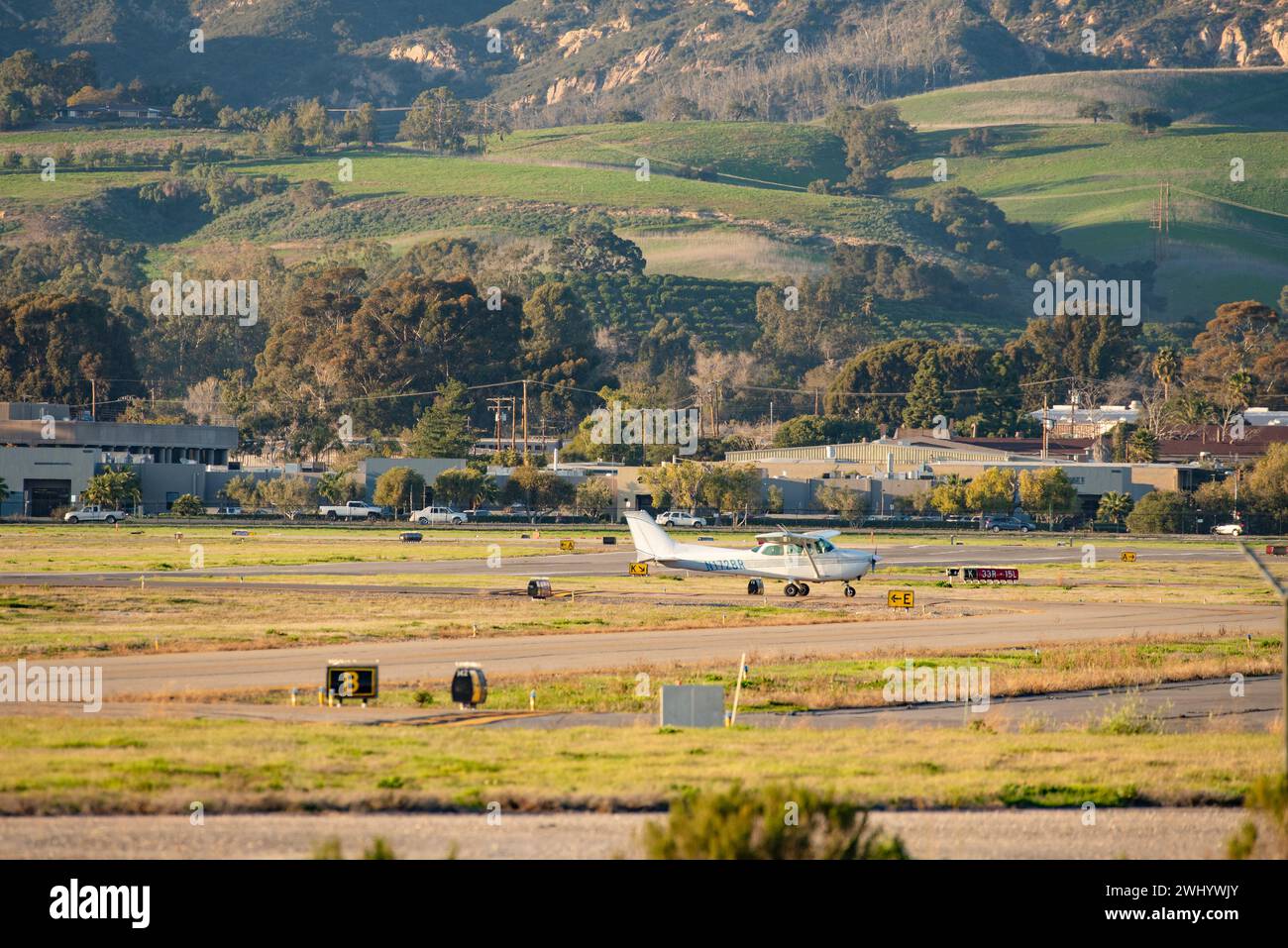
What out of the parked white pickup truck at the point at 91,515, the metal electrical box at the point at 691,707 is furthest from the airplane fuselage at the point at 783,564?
the parked white pickup truck at the point at 91,515

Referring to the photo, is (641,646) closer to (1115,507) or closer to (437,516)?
(437,516)

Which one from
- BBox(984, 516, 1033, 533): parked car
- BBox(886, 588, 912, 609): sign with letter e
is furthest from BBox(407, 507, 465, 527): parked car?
BBox(886, 588, 912, 609): sign with letter e

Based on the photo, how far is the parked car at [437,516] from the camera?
378 feet

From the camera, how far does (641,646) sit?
129 ft

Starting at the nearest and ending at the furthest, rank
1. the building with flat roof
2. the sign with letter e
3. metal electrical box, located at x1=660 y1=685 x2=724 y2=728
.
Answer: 1. metal electrical box, located at x1=660 y1=685 x2=724 y2=728
2. the sign with letter e
3. the building with flat roof

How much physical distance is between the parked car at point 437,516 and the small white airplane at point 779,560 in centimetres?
5679

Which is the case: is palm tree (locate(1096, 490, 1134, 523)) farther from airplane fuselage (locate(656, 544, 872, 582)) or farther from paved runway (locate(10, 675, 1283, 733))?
paved runway (locate(10, 675, 1283, 733))

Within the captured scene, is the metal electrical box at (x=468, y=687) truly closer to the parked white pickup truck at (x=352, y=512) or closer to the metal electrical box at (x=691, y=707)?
the metal electrical box at (x=691, y=707)

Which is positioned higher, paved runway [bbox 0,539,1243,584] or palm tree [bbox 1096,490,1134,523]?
paved runway [bbox 0,539,1243,584]

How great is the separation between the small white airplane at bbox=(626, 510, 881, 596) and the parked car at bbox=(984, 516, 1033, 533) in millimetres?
61242

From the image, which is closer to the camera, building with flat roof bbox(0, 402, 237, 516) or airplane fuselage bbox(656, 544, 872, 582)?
airplane fuselage bbox(656, 544, 872, 582)

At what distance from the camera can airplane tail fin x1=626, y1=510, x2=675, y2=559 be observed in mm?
58656

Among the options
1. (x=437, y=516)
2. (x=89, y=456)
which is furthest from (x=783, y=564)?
(x=89, y=456)
